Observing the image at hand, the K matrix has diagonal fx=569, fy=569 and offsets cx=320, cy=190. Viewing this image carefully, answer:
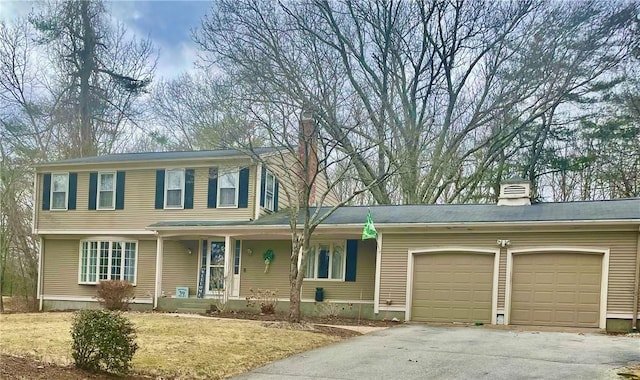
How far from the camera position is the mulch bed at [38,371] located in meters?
6.34

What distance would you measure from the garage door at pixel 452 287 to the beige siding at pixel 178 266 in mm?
7706

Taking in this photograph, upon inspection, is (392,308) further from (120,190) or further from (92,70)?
(92,70)

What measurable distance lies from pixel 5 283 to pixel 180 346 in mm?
17831

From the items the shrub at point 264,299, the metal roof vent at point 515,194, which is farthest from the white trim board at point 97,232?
the metal roof vent at point 515,194

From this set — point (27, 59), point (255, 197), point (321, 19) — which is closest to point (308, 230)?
point (255, 197)

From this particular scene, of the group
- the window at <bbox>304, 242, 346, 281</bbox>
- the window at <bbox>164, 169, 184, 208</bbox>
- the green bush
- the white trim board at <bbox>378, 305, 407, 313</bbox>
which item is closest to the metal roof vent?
the white trim board at <bbox>378, 305, 407, 313</bbox>

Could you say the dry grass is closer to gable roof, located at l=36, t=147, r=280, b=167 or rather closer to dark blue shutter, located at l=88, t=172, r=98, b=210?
gable roof, located at l=36, t=147, r=280, b=167

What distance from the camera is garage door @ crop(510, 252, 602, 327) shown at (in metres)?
13.6

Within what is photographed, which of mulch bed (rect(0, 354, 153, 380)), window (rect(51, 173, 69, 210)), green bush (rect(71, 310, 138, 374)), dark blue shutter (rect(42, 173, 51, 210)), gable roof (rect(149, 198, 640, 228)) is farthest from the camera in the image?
dark blue shutter (rect(42, 173, 51, 210))

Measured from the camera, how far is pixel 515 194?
16.2 metres

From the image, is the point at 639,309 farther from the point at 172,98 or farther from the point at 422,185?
the point at 172,98

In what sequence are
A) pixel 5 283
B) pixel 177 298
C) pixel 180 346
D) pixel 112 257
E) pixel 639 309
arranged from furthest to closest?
pixel 5 283 < pixel 112 257 < pixel 177 298 < pixel 639 309 < pixel 180 346

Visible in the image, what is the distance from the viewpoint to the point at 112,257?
20047 mm

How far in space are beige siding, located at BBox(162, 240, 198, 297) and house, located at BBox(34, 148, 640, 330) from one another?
0.12 feet
